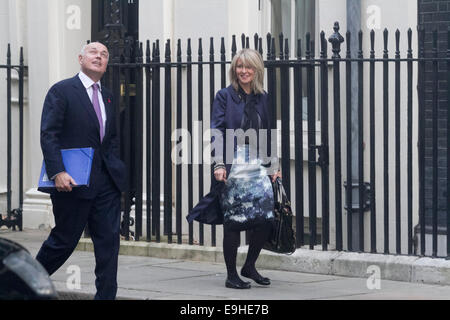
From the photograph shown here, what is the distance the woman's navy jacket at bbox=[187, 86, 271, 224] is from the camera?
29.3 feet

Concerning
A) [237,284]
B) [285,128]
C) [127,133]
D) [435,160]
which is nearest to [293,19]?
[285,128]

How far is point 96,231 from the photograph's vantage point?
809 centimetres

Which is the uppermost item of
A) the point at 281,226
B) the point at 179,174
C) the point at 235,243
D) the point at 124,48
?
the point at 124,48

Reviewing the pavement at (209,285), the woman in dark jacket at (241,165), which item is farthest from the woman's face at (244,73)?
the pavement at (209,285)

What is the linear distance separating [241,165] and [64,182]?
1.59 metres

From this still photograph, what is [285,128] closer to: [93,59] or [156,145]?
[156,145]

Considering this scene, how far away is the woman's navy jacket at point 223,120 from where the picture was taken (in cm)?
893

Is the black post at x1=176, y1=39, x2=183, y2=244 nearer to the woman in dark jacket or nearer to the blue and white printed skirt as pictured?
the woman in dark jacket

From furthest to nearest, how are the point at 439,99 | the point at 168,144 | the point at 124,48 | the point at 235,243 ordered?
1. the point at 124,48
2. the point at 168,144
3. the point at 439,99
4. the point at 235,243

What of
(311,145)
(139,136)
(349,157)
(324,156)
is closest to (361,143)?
(349,157)

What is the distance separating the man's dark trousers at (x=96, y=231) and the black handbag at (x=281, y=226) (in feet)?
4.80

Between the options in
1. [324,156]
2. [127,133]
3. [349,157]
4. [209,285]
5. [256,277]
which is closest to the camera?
[256,277]

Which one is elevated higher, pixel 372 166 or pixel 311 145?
pixel 311 145

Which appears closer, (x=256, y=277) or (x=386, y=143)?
(x=256, y=277)
